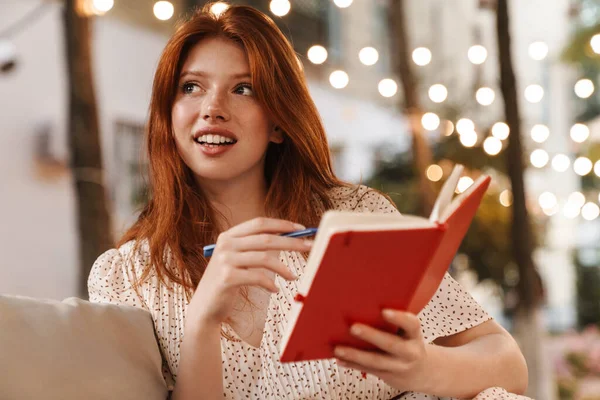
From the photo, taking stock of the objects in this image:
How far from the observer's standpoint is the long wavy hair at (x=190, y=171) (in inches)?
58.3

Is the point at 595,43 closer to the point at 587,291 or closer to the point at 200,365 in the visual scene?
the point at 587,291

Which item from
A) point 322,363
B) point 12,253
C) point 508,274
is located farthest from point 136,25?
point 322,363

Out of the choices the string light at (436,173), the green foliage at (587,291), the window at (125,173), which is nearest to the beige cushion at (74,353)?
the string light at (436,173)

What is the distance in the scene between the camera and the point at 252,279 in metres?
1.01

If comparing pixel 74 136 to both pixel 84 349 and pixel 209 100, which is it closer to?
pixel 209 100

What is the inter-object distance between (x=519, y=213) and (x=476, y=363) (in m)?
2.40

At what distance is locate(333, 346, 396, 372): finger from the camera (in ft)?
3.00

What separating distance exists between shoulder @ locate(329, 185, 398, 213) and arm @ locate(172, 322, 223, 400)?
0.48 metres

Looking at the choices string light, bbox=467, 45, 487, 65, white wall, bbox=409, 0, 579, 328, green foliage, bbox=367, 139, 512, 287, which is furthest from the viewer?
white wall, bbox=409, 0, 579, 328

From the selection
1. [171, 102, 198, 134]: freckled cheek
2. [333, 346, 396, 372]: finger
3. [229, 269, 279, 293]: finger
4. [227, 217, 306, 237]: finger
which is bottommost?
[333, 346, 396, 372]: finger

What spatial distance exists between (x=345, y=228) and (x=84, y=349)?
574 millimetres

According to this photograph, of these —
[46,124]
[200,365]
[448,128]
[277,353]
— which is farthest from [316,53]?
[200,365]

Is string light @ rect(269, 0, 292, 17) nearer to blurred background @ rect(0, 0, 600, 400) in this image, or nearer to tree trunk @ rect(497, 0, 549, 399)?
blurred background @ rect(0, 0, 600, 400)

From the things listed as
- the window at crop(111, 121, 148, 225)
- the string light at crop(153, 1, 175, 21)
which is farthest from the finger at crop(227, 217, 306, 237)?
the window at crop(111, 121, 148, 225)
